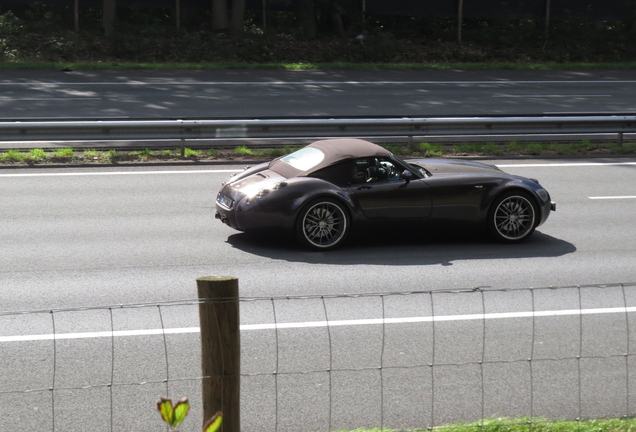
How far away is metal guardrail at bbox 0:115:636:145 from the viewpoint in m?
14.6

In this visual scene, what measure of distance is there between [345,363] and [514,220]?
4.46m

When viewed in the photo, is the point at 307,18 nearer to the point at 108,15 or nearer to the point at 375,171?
the point at 108,15

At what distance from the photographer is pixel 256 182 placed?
32.0 feet

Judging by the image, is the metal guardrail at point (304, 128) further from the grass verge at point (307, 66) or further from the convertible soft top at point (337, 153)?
the grass verge at point (307, 66)

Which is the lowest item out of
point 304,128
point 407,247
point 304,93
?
point 407,247

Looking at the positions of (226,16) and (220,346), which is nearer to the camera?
(220,346)

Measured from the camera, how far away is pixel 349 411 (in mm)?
5469

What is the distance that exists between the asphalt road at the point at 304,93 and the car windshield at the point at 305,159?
26.4 ft

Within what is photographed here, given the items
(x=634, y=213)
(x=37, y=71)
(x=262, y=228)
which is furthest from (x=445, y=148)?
(x=37, y=71)

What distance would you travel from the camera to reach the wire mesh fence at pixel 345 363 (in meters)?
5.45

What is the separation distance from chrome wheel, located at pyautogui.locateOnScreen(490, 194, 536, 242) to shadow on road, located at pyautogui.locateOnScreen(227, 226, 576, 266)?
5.1 inches

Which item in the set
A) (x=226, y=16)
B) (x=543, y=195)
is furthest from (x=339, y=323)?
(x=226, y=16)

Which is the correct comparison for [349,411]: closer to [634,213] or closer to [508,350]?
[508,350]

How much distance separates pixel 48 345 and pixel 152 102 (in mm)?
14583
